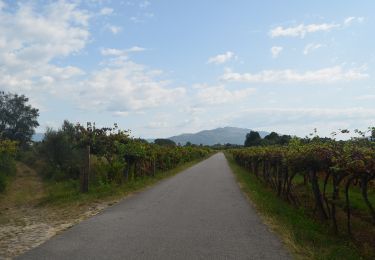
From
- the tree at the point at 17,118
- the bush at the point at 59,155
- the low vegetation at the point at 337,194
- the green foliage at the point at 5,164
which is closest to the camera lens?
the low vegetation at the point at 337,194

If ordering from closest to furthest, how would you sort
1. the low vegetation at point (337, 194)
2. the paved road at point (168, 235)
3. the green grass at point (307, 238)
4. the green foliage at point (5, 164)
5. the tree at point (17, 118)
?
the paved road at point (168, 235) → the green grass at point (307, 238) → the low vegetation at point (337, 194) → the green foliage at point (5, 164) → the tree at point (17, 118)

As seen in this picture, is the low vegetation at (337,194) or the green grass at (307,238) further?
the low vegetation at (337,194)

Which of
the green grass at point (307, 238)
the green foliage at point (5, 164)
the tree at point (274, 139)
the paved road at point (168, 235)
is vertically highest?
the tree at point (274, 139)

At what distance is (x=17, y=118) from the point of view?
71062 millimetres

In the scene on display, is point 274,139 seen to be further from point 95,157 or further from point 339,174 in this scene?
point 339,174

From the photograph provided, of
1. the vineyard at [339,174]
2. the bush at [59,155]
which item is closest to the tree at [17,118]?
the bush at [59,155]

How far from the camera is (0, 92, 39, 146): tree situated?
69.8 m

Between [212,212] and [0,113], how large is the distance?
6475 cm

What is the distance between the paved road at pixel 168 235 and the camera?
7148mm

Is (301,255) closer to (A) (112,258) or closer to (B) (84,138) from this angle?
(A) (112,258)

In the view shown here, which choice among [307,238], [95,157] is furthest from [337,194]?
[95,157]

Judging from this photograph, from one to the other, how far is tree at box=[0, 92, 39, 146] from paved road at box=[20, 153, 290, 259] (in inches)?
2439

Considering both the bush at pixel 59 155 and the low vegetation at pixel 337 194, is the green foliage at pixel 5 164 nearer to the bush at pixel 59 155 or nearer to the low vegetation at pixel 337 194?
the bush at pixel 59 155

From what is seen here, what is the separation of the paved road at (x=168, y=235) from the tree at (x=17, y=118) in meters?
62.0
